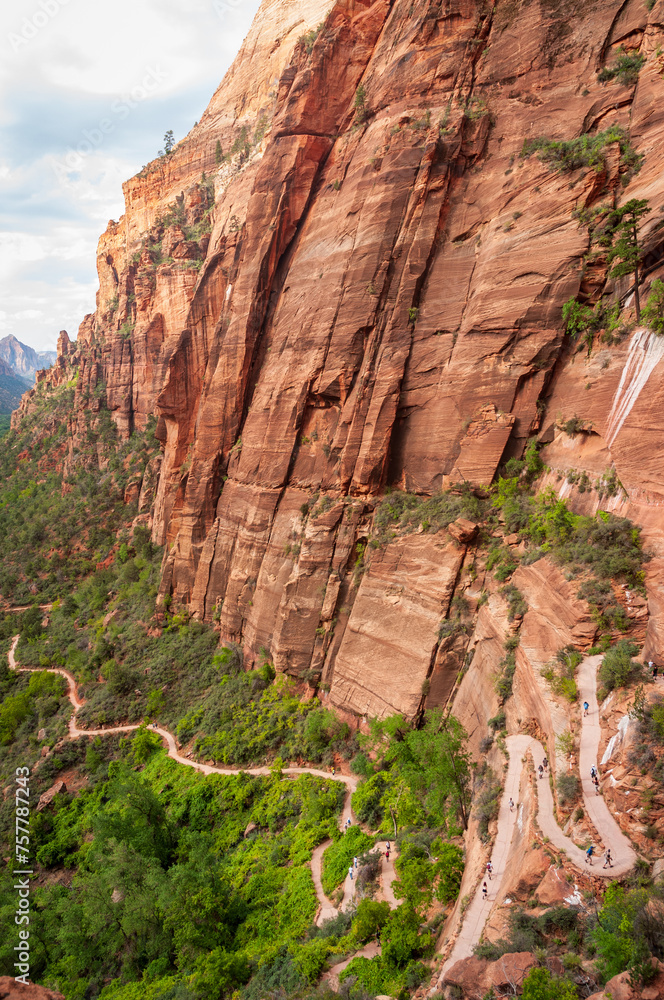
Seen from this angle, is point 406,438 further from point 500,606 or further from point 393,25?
point 393,25

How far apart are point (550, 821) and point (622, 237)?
887 inches

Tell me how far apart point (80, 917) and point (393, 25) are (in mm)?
57018

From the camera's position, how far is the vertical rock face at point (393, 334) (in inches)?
952

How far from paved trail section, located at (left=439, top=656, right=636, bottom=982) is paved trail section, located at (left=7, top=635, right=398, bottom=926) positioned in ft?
20.0

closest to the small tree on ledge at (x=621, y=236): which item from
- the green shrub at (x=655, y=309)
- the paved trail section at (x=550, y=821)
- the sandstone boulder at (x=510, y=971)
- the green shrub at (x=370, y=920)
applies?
the green shrub at (x=655, y=309)

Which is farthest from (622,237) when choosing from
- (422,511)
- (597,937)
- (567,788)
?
(597,937)

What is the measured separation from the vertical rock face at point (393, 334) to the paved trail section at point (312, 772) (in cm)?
454

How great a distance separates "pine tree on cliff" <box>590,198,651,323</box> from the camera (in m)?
20.5

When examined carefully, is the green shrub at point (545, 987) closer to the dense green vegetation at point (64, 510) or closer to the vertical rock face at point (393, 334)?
the vertical rock face at point (393, 334)

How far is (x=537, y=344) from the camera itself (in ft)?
80.6

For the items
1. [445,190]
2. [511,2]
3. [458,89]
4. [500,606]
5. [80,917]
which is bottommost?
[80,917]

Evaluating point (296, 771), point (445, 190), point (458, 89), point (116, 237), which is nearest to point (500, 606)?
point (296, 771)

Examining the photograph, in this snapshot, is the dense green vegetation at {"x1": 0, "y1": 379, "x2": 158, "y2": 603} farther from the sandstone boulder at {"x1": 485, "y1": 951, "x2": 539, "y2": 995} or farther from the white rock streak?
the sandstone boulder at {"x1": 485, "y1": 951, "x2": 539, "y2": 995}

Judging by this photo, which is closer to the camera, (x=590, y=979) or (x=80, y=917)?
(x=590, y=979)
